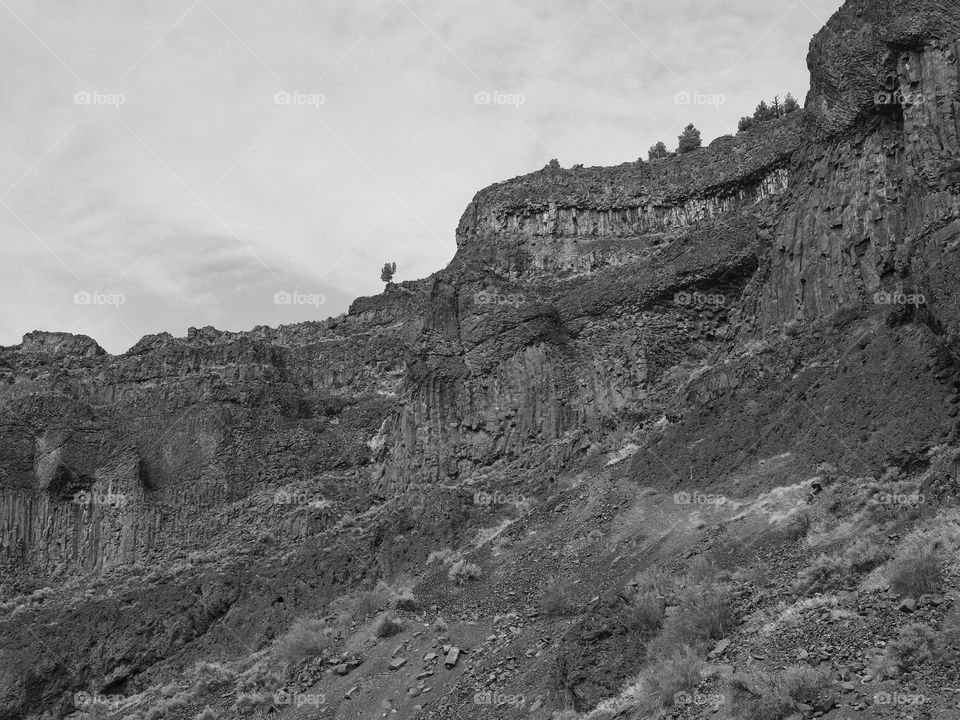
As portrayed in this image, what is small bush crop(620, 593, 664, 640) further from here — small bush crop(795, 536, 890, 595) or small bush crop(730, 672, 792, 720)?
small bush crop(730, 672, 792, 720)

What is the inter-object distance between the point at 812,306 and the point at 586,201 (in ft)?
86.7

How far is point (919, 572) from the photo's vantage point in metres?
14.8

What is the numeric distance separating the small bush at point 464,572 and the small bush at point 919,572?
12.8 m

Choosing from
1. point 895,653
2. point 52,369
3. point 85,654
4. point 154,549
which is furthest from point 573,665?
point 52,369

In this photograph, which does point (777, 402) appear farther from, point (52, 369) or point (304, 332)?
point (52, 369)

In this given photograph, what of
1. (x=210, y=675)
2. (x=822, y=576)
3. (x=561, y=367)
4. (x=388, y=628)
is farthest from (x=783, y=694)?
(x=561, y=367)

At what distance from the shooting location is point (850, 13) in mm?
31938

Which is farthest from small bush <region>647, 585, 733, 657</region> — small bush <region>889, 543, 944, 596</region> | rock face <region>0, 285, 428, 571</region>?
rock face <region>0, 285, 428, 571</region>

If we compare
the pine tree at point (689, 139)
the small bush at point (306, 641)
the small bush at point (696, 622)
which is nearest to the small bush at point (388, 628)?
the small bush at point (306, 641)

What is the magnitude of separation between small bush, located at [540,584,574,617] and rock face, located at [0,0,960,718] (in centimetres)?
329

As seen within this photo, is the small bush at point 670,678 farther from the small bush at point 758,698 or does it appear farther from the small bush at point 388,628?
the small bush at point 388,628

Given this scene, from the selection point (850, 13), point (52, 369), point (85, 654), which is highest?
point (850, 13)

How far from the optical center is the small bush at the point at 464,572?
1029 inches

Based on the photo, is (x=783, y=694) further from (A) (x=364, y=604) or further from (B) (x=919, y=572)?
(A) (x=364, y=604)
